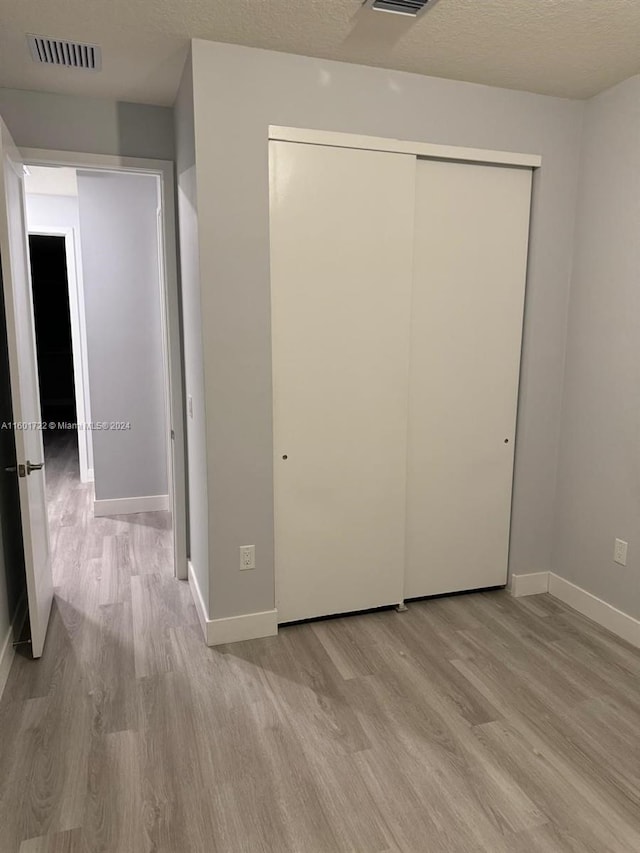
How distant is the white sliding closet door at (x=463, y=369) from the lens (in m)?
2.80

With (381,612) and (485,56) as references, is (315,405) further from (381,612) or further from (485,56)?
(485,56)

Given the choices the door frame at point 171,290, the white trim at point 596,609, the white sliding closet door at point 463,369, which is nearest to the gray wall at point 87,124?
the door frame at point 171,290

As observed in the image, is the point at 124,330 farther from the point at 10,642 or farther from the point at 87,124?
the point at 10,642

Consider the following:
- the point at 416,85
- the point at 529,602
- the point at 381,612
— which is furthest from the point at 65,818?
the point at 416,85

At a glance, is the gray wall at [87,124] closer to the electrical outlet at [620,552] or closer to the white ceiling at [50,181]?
the white ceiling at [50,181]

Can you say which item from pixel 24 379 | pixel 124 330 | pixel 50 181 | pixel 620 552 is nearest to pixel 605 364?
pixel 620 552

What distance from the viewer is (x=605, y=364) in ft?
9.25

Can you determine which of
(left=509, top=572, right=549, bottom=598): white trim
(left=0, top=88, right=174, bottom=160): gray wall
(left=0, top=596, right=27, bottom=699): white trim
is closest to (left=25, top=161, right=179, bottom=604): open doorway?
(left=0, top=596, right=27, bottom=699): white trim

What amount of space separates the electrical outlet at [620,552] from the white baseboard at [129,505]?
124 inches

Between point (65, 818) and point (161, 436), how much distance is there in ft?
10.1

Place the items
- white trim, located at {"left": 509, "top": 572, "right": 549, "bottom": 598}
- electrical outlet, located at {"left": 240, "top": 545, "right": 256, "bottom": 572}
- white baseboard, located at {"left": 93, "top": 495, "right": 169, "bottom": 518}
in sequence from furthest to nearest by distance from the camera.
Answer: white baseboard, located at {"left": 93, "top": 495, "right": 169, "bottom": 518} < white trim, located at {"left": 509, "top": 572, "right": 549, "bottom": 598} < electrical outlet, located at {"left": 240, "top": 545, "right": 256, "bottom": 572}

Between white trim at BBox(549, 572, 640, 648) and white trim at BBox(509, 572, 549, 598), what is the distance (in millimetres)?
36

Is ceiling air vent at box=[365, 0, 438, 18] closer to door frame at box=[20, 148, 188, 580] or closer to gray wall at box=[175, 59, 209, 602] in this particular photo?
gray wall at box=[175, 59, 209, 602]

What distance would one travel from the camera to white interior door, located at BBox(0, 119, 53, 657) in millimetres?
2275
